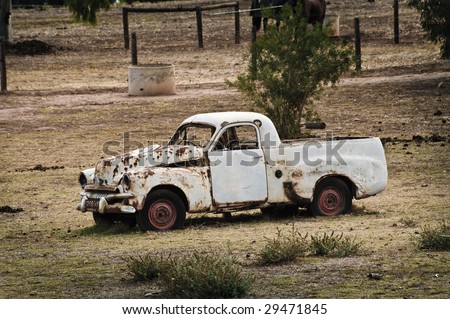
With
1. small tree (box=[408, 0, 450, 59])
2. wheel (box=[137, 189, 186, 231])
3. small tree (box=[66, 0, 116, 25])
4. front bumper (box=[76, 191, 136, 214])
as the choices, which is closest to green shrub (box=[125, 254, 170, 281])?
front bumper (box=[76, 191, 136, 214])

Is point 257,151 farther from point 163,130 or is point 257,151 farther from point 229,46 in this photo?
point 229,46

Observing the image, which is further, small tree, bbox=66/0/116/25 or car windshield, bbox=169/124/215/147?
small tree, bbox=66/0/116/25

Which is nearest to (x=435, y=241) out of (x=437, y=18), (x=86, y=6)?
(x=437, y=18)

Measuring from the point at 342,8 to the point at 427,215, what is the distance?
3642 centimetres

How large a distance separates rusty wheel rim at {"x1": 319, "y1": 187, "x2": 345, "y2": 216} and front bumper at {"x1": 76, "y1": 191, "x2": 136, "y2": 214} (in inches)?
98.4

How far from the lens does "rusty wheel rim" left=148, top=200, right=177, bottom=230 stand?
15609 mm

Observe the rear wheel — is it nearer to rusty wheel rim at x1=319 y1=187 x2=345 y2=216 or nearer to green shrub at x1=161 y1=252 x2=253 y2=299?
rusty wheel rim at x1=319 y1=187 x2=345 y2=216

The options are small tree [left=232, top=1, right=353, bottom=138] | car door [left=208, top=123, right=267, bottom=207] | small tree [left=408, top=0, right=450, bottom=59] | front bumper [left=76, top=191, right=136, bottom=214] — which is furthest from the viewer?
small tree [left=408, top=0, right=450, bottom=59]

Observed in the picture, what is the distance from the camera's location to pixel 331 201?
54.7 feet

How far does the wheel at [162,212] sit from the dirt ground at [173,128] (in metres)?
0.17

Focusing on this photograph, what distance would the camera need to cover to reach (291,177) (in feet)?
53.6

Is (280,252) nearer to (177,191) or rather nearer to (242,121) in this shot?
(177,191)

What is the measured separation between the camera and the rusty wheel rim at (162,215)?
51.2ft

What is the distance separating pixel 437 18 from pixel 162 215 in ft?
58.2
